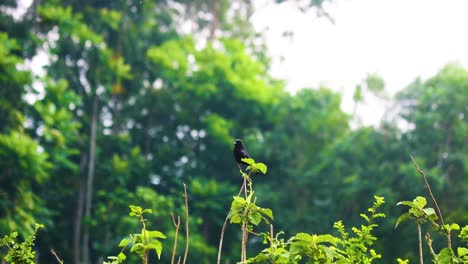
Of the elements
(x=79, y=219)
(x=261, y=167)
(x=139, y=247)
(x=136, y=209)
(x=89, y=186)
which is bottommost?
(x=139, y=247)

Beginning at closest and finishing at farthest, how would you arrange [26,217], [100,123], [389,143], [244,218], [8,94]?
[244,218], [26,217], [8,94], [389,143], [100,123]

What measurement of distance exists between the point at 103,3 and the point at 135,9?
0.78 m

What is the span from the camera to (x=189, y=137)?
1427cm

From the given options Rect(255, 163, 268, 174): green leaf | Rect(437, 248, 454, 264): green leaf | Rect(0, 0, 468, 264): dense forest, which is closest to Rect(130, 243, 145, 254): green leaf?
Rect(255, 163, 268, 174): green leaf

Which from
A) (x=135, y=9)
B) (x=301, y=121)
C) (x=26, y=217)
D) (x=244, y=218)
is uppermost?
(x=135, y=9)

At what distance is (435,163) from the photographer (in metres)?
11.4

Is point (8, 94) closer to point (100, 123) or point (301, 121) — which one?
point (100, 123)

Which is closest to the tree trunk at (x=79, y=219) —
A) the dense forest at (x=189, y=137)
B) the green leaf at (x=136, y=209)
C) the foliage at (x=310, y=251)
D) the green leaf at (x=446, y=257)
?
the dense forest at (x=189, y=137)

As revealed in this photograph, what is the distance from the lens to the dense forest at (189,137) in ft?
36.3

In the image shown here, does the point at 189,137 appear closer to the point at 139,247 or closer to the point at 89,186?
the point at 89,186

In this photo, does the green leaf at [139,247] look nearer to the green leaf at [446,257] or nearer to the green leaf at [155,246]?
the green leaf at [155,246]

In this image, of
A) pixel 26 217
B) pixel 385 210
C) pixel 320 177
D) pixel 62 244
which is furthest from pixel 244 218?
pixel 62 244

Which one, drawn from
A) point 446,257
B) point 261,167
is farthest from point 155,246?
point 446,257

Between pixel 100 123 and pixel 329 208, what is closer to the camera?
pixel 329 208
